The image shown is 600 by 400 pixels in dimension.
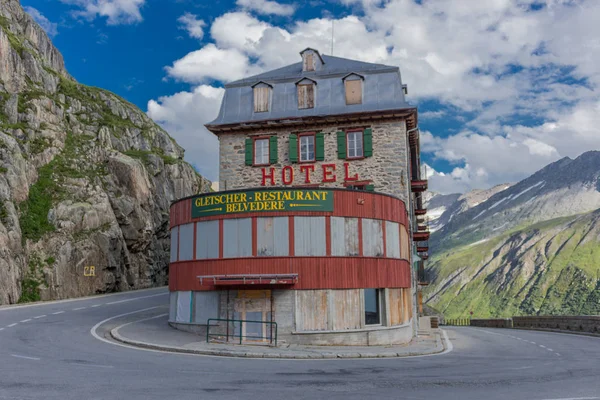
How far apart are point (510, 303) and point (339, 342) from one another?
500 ft

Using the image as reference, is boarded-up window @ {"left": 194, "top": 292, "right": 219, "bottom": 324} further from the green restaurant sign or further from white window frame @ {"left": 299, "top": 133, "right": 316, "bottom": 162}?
white window frame @ {"left": 299, "top": 133, "right": 316, "bottom": 162}

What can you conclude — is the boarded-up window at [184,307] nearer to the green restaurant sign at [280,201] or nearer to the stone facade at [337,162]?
the green restaurant sign at [280,201]

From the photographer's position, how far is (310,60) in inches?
1390

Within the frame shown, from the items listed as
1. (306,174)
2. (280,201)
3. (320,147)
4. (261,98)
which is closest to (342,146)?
(320,147)

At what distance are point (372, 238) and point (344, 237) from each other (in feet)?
4.72

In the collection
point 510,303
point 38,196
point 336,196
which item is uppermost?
point 38,196

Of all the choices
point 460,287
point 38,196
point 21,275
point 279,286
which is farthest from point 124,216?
point 460,287

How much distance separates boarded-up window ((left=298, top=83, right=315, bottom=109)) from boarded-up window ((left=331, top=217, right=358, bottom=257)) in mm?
12458

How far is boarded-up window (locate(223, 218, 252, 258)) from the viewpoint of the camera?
22.1m

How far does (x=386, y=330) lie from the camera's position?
Answer: 22.8 meters

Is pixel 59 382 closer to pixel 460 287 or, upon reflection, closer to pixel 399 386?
pixel 399 386

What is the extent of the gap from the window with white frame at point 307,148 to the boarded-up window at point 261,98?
315cm

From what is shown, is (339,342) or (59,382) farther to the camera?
(339,342)

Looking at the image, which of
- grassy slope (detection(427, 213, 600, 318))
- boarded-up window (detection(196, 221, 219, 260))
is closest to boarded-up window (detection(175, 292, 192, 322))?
boarded-up window (detection(196, 221, 219, 260))
